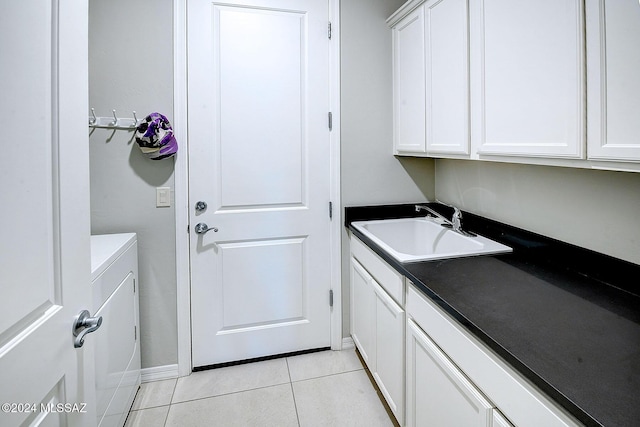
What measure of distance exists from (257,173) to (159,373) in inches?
52.6

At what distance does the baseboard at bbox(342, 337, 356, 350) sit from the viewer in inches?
92.0

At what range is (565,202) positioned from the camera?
1.37m

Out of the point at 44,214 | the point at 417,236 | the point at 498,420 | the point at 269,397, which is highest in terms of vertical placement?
the point at 44,214

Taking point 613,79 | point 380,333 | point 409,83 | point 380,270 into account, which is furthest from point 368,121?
point 613,79

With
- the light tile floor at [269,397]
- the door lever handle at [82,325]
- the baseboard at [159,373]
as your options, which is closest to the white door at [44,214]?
the door lever handle at [82,325]

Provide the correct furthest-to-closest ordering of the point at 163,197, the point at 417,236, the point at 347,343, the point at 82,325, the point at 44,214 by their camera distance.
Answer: the point at 347,343 → the point at 417,236 → the point at 163,197 → the point at 82,325 → the point at 44,214

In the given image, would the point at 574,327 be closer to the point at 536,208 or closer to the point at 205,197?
the point at 536,208

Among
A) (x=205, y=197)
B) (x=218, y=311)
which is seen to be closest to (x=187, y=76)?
(x=205, y=197)

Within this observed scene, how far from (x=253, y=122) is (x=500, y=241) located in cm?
152

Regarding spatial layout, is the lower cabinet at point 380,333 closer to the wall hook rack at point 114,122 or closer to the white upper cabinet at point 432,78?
the white upper cabinet at point 432,78

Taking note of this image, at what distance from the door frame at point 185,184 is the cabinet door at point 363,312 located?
129 millimetres

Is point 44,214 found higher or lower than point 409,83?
lower

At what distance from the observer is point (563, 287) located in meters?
1.18

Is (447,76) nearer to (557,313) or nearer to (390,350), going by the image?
(557,313)
